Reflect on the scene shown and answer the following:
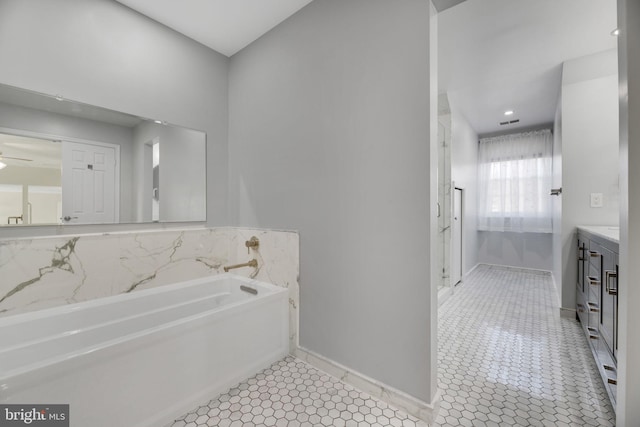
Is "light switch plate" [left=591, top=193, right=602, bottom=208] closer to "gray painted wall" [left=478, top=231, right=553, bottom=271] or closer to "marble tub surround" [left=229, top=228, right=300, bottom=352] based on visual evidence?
"gray painted wall" [left=478, top=231, right=553, bottom=271]

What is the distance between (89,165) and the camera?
1838mm

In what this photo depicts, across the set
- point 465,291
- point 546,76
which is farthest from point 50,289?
point 546,76

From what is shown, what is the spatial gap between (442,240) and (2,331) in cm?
402

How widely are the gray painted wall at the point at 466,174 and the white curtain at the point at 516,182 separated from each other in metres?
0.20

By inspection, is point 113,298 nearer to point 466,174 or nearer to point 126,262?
point 126,262

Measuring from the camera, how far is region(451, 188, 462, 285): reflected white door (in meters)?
3.69

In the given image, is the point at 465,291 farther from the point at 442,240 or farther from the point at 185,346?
the point at 185,346

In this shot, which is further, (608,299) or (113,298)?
(113,298)

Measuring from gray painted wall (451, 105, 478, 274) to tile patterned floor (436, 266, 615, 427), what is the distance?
1.49 m

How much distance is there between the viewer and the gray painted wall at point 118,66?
1.58 meters

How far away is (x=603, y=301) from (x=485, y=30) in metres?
2.26

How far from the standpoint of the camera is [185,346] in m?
1.48

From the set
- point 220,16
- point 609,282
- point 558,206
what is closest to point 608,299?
point 609,282

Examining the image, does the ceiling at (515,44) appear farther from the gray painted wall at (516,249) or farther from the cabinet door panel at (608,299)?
the gray painted wall at (516,249)
